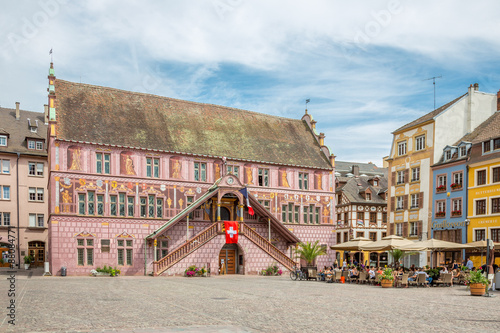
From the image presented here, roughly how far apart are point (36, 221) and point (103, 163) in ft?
64.7

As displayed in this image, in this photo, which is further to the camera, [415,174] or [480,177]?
[415,174]

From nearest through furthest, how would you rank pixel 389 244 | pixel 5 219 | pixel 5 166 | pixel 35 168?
1. pixel 389 244
2. pixel 5 219
3. pixel 5 166
4. pixel 35 168

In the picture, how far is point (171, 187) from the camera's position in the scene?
44031 mm

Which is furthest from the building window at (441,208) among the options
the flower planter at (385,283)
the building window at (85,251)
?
the building window at (85,251)

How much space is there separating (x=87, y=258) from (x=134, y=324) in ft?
94.2

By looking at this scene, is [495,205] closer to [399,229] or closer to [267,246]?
[399,229]

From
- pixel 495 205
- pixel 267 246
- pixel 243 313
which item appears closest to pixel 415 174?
pixel 495 205

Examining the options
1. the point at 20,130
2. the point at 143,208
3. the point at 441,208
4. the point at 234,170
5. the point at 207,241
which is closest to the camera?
the point at 207,241

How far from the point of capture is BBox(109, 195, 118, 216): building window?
41.7 m

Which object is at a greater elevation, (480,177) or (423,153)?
(423,153)

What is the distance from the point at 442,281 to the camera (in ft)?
101

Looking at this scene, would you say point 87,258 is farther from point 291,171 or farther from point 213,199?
point 291,171

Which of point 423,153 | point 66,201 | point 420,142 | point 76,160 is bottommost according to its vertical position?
point 66,201

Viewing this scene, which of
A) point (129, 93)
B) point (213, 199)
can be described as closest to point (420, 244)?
point (213, 199)
